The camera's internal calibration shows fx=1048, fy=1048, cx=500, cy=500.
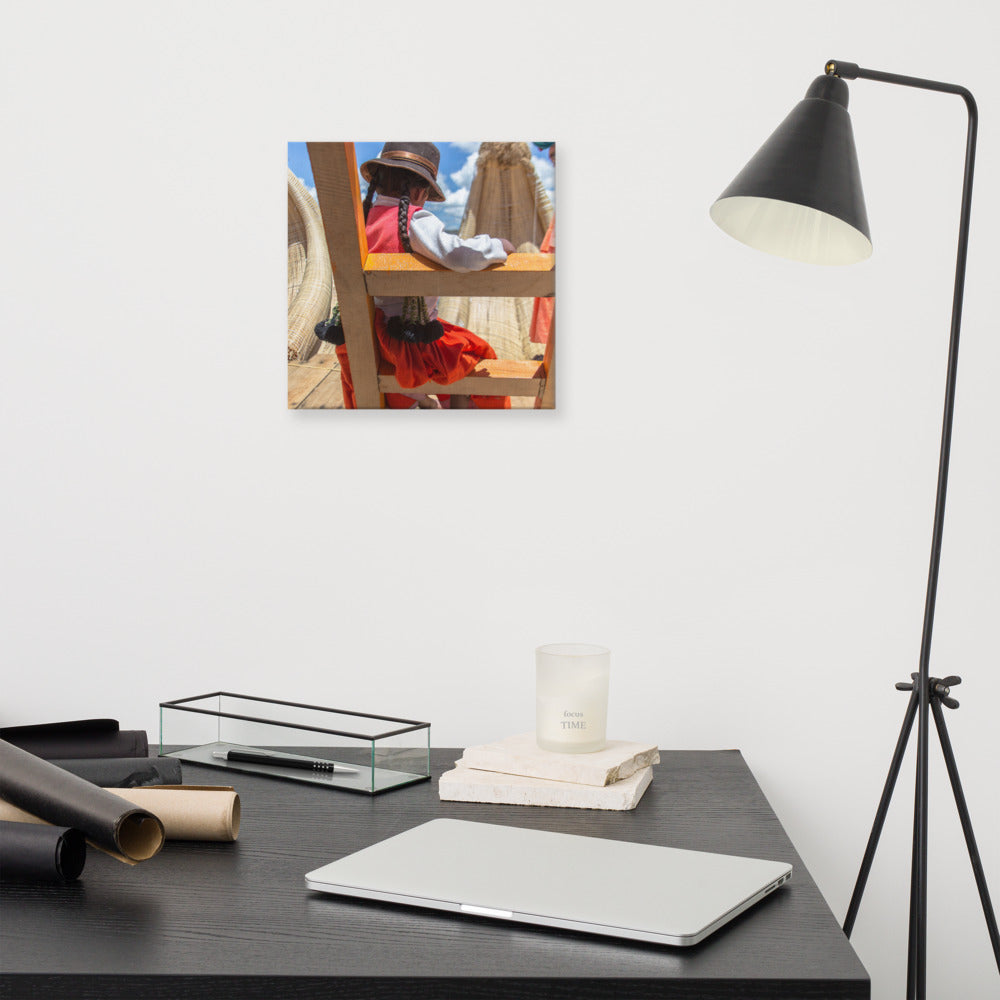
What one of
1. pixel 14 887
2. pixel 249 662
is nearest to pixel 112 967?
pixel 14 887

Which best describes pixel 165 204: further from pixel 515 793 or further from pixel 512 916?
pixel 512 916

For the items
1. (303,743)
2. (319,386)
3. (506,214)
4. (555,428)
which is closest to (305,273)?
(319,386)

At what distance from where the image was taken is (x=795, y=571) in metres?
1.51

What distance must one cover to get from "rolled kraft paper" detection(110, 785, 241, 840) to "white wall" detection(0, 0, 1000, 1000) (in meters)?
0.56

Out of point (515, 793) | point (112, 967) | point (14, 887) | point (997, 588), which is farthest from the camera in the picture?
point (997, 588)

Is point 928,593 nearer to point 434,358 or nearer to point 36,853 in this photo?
point 434,358

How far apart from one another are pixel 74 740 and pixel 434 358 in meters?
0.69

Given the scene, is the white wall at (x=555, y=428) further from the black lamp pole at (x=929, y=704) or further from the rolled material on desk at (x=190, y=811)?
the rolled material on desk at (x=190, y=811)

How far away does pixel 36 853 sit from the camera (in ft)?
2.81

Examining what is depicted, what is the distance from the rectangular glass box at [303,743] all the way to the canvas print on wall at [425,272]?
45 centimetres

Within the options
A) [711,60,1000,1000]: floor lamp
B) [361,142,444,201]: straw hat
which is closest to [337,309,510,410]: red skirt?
[361,142,444,201]: straw hat

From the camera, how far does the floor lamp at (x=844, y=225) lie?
1088 mm

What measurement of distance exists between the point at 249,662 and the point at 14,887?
698 mm

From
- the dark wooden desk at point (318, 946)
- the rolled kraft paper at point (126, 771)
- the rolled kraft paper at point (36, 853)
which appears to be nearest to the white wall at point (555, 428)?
the rolled kraft paper at point (126, 771)
